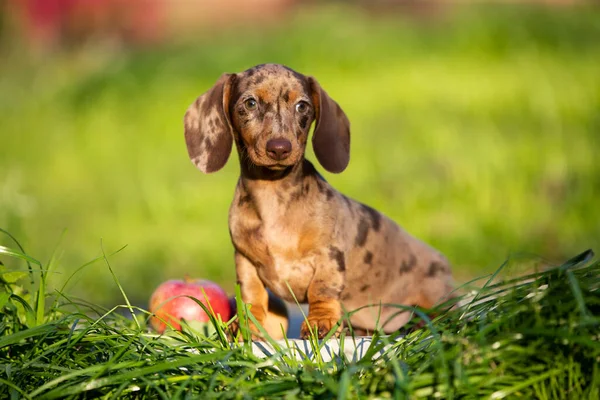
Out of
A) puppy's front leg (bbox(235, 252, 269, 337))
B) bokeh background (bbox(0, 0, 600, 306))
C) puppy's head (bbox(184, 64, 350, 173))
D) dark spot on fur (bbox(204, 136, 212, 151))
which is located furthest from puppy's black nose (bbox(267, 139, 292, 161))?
bokeh background (bbox(0, 0, 600, 306))

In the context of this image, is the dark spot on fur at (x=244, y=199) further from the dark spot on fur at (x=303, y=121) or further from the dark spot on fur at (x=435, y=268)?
the dark spot on fur at (x=435, y=268)

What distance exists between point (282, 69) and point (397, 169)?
20.3 feet

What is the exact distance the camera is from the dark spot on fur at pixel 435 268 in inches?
181

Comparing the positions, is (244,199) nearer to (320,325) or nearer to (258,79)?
(258,79)

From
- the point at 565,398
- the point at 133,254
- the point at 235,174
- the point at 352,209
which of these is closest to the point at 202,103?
the point at 352,209

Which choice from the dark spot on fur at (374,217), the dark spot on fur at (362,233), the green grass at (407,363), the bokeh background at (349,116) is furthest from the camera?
the bokeh background at (349,116)

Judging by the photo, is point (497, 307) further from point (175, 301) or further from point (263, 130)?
point (175, 301)

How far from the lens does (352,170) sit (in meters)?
10.3

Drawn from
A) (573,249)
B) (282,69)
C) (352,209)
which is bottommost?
(573,249)

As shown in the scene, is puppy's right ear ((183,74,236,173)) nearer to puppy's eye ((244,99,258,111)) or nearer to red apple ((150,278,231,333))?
puppy's eye ((244,99,258,111))

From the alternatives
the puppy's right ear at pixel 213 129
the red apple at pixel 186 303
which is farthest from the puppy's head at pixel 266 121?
the red apple at pixel 186 303

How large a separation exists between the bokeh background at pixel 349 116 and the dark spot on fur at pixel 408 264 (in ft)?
7.26

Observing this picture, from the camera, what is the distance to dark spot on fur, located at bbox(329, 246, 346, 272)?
3977mm

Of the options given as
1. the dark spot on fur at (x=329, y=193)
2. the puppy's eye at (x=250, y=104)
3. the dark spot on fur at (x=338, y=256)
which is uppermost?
the puppy's eye at (x=250, y=104)
